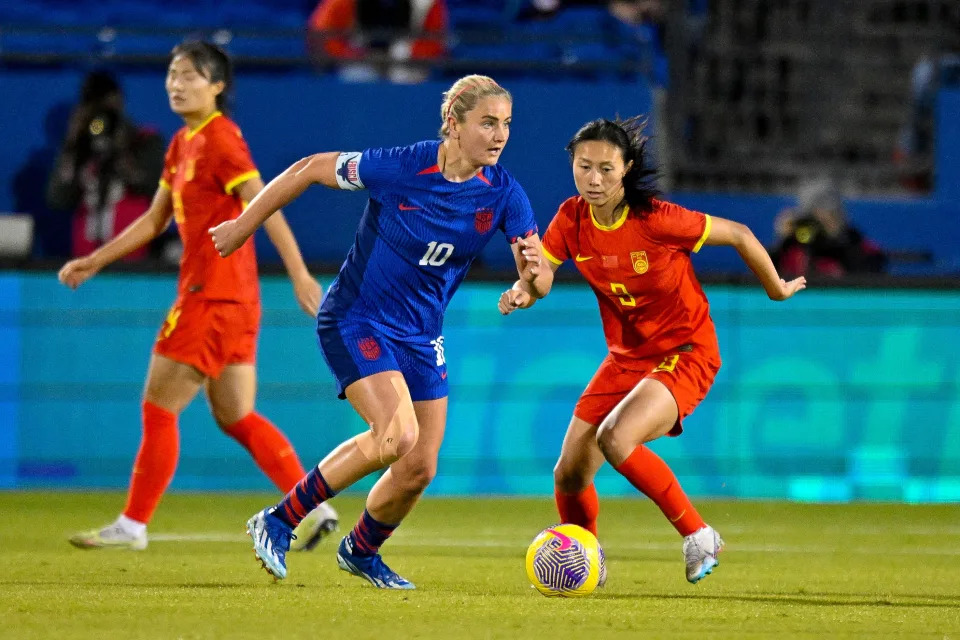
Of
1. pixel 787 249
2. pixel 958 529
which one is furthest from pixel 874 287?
pixel 958 529

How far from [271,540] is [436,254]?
1.20m

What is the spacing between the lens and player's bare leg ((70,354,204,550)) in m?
7.21

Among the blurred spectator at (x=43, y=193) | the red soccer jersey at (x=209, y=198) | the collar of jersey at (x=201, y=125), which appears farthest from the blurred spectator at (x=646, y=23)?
the red soccer jersey at (x=209, y=198)

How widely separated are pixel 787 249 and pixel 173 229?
428 cm

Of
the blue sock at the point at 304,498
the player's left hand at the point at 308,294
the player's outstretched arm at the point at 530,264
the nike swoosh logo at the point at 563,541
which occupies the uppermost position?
the player's outstretched arm at the point at 530,264

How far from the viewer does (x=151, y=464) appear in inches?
286

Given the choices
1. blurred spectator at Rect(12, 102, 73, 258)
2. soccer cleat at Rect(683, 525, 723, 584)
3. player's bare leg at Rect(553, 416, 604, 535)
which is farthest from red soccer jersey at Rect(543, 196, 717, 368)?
blurred spectator at Rect(12, 102, 73, 258)

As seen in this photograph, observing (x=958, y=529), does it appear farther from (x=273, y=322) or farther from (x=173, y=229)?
(x=173, y=229)

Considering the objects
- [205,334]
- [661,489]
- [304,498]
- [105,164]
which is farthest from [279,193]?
[105,164]

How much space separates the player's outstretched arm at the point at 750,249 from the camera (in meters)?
6.32

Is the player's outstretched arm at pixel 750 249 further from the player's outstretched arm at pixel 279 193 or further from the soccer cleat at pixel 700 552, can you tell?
the player's outstretched arm at pixel 279 193

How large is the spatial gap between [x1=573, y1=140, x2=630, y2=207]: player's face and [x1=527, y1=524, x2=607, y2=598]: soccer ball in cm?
133

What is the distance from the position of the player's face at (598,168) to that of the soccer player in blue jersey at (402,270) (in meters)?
0.39

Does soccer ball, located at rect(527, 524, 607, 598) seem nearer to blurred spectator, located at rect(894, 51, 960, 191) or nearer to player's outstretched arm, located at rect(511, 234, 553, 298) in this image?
player's outstretched arm, located at rect(511, 234, 553, 298)
